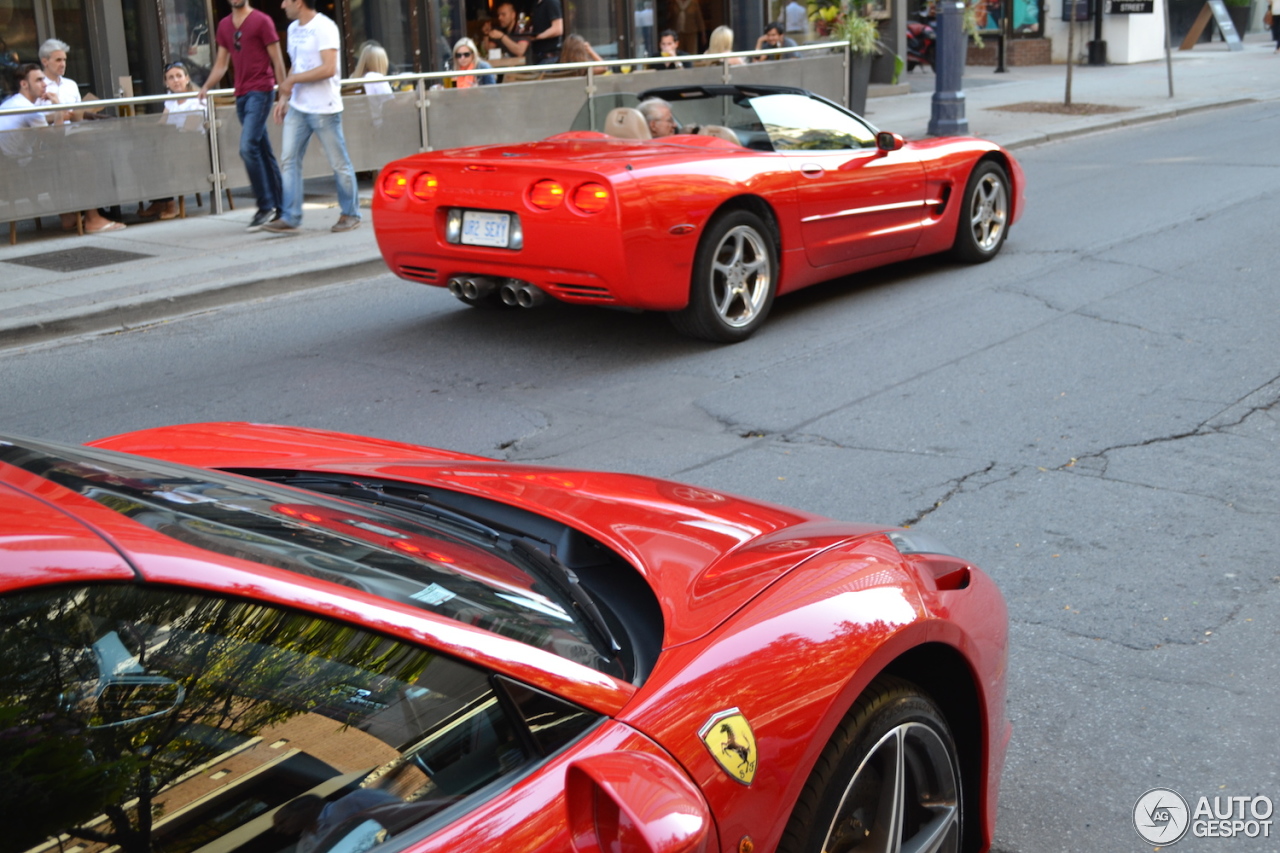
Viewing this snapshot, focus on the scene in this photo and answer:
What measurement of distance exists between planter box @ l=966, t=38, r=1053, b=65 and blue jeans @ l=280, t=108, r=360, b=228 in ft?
72.5

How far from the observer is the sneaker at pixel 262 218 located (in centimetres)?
1132

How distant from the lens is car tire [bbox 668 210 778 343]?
7.10 meters

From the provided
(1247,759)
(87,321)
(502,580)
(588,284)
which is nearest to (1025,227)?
(588,284)

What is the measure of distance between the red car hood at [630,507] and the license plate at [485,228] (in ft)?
11.6

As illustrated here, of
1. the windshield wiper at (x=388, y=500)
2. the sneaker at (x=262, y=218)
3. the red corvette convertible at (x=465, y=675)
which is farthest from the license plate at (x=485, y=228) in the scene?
the sneaker at (x=262, y=218)

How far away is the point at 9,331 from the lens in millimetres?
8055

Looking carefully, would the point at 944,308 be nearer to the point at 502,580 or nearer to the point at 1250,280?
the point at 1250,280

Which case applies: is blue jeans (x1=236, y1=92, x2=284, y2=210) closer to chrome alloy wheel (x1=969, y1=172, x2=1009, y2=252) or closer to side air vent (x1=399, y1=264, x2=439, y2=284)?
side air vent (x1=399, y1=264, x2=439, y2=284)

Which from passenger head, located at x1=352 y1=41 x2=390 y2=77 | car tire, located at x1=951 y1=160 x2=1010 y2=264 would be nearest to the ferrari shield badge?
car tire, located at x1=951 y1=160 x2=1010 y2=264

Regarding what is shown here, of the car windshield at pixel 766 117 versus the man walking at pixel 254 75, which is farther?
the man walking at pixel 254 75

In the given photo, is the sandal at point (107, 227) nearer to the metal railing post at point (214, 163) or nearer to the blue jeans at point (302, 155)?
the metal railing post at point (214, 163)

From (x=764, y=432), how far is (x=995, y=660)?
3.22 m

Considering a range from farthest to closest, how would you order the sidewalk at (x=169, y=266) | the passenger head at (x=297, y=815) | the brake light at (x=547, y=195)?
the sidewalk at (x=169, y=266) → the brake light at (x=547, y=195) → the passenger head at (x=297, y=815)

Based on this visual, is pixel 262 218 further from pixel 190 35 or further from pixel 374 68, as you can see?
pixel 190 35
